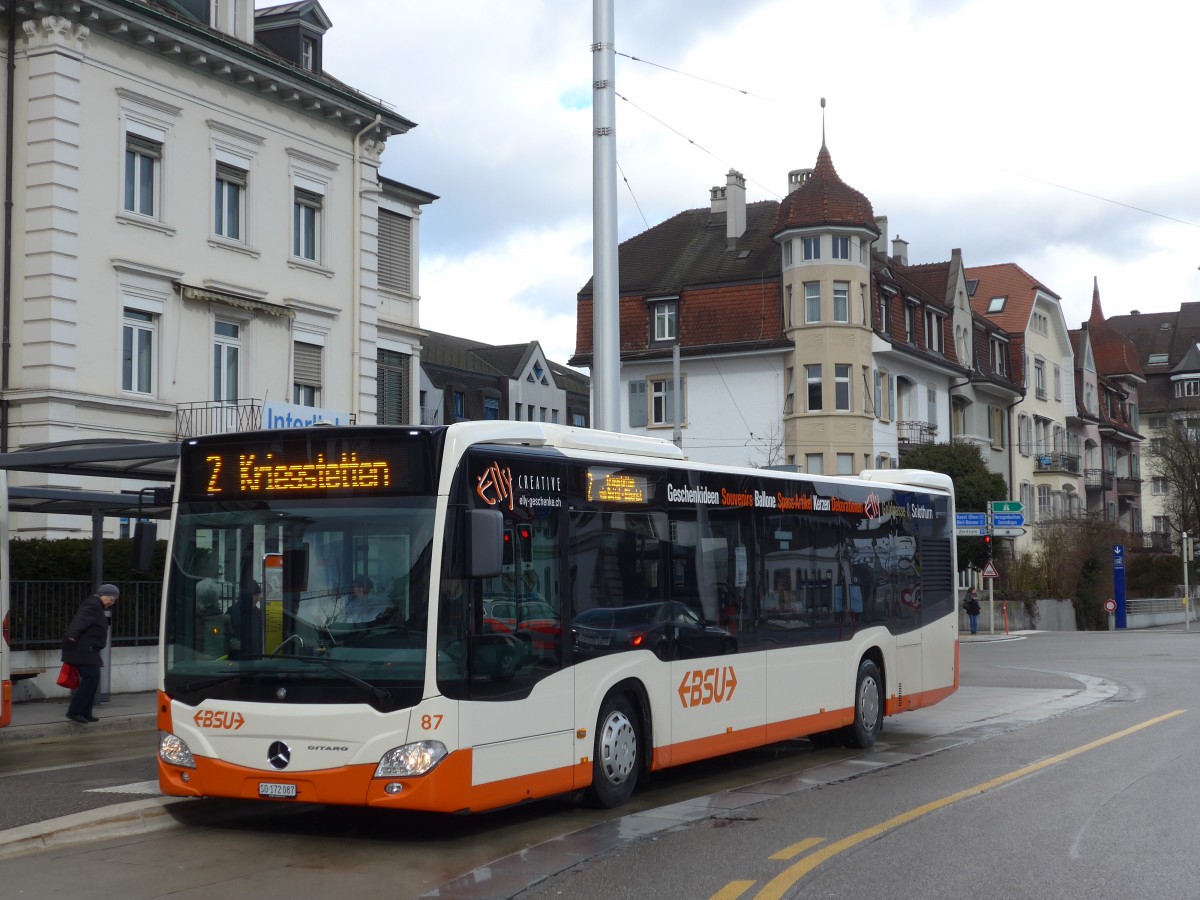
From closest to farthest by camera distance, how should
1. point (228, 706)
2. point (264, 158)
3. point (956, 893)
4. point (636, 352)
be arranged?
point (956, 893)
point (228, 706)
point (264, 158)
point (636, 352)

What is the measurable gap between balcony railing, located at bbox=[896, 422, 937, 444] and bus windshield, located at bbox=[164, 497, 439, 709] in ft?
164

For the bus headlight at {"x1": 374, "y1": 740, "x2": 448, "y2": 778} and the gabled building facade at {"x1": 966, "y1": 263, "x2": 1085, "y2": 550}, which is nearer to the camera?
the bus headlight at {"x1": 374, "y1": 740, "x2": 448, "y2": 778}

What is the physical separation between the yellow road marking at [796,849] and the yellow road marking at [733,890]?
883mm

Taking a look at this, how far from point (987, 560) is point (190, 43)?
110ft

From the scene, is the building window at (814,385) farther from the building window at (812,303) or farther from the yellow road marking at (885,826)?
the yellow road marking at (885,826)

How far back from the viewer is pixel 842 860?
9094 mm

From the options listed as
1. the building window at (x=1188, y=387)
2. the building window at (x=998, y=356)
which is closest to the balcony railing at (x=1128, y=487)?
the building window at (x=998, y=356)

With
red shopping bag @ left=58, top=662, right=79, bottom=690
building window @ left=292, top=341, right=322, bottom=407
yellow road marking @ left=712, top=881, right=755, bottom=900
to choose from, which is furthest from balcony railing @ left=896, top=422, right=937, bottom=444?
yellow road marking @ left=712, top=881, right=755, bottom=900

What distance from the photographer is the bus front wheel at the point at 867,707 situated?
612 inches

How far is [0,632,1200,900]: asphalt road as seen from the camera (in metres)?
8.45

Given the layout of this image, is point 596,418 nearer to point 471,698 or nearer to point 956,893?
point 471,698

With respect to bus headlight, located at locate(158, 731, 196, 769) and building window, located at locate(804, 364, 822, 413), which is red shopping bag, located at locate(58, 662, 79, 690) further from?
building window, located at locate(804, 364, 822, 413)

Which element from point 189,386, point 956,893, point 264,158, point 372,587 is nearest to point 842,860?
point 956,893

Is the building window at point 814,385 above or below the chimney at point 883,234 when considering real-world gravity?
below
